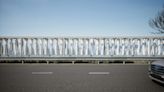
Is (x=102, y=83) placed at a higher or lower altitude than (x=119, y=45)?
lower

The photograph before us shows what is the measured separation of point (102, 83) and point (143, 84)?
3.82 feet

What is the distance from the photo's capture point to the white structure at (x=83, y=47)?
13.6 metres

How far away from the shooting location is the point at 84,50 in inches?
536

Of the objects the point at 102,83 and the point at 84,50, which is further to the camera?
the point at 84,50

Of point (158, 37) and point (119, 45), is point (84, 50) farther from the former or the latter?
point (158, 37)

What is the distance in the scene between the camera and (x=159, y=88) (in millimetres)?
6469

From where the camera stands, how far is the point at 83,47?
1357 centimetres

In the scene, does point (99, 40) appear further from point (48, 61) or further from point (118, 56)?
point (48, 61)

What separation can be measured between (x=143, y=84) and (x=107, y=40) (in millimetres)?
6929

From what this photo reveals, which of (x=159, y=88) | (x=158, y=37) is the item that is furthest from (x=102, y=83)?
(x=158, y=37)

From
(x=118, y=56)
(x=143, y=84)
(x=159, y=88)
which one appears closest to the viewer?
(x=159, y=88)

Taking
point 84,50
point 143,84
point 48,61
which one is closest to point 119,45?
point 84,50

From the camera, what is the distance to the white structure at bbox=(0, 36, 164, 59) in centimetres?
1356

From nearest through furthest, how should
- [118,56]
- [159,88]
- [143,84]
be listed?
1. [159,88]
2. [143,84]
3. [118,56]
